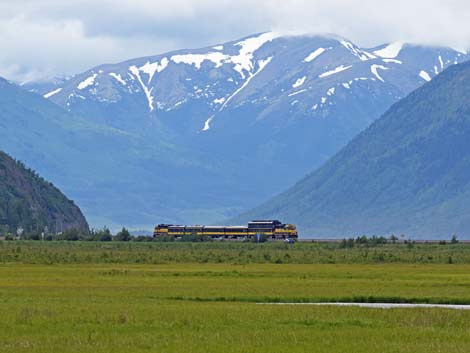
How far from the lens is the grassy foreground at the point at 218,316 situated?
4856 cm

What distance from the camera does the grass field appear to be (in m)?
48.6

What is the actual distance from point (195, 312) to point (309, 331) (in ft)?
26.9

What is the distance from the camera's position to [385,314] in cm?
5853

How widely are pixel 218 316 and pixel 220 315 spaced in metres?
0.44

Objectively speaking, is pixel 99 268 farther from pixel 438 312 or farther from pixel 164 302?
pixel 438 312

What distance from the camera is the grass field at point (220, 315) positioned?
160 feet

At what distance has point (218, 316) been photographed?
57125mm

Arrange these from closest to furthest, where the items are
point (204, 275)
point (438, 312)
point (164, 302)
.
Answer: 1. point (438, 312)
2. point (164, 302)
3. point (204, 275)

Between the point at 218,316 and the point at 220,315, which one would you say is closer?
the point at 218,316

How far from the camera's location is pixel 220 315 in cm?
5756

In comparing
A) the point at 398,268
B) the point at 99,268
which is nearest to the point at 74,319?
the point at 99,268

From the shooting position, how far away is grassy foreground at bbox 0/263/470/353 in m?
48.6

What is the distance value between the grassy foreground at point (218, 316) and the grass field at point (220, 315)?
0.04m

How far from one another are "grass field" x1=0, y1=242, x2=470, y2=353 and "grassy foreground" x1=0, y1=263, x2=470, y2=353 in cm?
4
